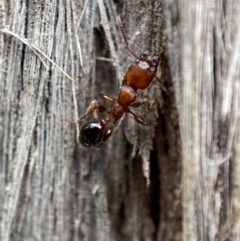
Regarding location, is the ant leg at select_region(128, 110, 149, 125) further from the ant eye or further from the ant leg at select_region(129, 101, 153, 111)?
the ant eye

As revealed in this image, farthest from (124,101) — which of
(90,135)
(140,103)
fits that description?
(90,135)

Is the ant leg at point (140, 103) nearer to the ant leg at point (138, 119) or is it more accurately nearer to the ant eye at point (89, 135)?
the ant leg at point (138, 119)

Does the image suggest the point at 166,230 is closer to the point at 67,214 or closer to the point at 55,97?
the point at 67,214

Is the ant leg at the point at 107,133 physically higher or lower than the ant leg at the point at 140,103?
lower

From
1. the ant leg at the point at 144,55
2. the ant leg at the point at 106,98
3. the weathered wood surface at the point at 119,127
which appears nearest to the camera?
the weathered wood surface at the point at 119,127

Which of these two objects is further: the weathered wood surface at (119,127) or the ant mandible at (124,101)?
the ant mandible at (124,101)

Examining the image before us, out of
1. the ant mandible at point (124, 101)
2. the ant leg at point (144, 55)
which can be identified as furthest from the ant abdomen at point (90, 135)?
the ant leg at point (144, 55)

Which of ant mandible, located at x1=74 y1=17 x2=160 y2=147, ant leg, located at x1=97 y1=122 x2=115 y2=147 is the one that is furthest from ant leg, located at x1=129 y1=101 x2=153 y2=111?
ant leg, located at x1=97 y1=122 x2=115 y2=147
